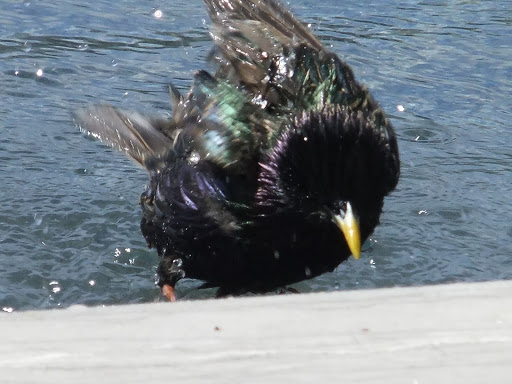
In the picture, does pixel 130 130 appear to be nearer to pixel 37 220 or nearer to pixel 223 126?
pixel 37 220

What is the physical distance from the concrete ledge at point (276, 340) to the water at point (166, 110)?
2.76 metres

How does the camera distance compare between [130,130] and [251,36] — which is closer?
[251,36]

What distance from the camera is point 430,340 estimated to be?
59.8 inches

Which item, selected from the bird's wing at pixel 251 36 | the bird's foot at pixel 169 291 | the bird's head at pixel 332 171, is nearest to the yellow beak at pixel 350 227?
the bird's head at pixel 332 171

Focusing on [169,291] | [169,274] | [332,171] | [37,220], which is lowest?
[37,220]

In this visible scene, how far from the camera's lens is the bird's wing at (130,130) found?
4.54 meters

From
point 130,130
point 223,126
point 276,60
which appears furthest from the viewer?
point 130,130

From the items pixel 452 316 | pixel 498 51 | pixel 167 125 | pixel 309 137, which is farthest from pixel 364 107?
pixel 498 51

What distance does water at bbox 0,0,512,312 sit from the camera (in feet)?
15.3

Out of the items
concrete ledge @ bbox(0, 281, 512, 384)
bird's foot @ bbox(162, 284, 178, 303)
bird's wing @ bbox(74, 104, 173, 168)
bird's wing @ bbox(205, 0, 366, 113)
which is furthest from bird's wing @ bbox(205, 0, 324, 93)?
concrete ledge @ bbox(0, 281, 512, 384)

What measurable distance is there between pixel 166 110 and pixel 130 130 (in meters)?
1.53

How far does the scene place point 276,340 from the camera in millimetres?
1510

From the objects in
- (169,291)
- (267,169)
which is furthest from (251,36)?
(169,291)

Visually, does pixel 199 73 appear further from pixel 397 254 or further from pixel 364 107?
pixel 397 254
